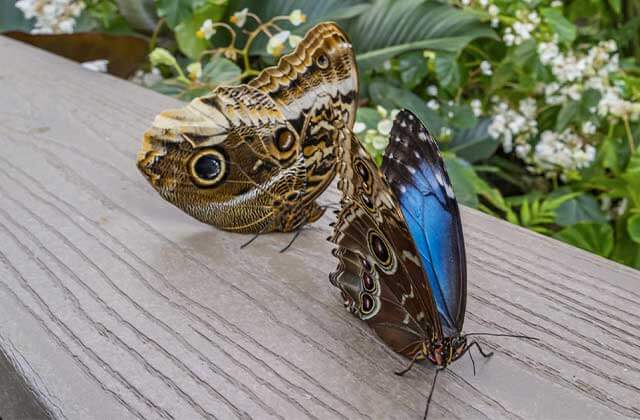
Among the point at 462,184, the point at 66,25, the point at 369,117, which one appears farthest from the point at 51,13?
the point at 462,184

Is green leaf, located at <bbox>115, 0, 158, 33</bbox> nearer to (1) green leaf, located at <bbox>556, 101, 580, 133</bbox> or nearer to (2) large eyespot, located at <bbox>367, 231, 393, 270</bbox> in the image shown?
(1) green leaf, located at <bbox>556, 101, 580, 133</bbox>

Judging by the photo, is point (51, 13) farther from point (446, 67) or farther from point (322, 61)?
point (322, 61)

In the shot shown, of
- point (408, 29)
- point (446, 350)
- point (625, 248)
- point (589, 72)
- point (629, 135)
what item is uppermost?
point (446, 350)

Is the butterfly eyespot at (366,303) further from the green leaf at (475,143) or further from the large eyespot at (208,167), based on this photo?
the green leaf at (475,143)

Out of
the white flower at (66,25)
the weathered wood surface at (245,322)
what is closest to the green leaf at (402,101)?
the white flower at (66,25)

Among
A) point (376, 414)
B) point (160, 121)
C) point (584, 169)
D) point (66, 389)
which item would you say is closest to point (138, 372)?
point (66, 389)

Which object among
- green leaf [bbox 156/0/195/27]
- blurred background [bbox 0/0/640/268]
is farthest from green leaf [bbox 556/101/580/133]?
green leaf [bbox 156/0/195/27]

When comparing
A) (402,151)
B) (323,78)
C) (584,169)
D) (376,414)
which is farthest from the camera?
(584,169)

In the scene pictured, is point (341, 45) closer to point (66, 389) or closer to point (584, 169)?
point (66, 389)
